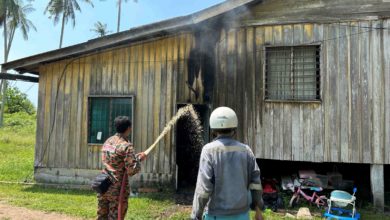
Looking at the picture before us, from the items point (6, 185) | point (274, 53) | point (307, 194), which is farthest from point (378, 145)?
point (6, 185)

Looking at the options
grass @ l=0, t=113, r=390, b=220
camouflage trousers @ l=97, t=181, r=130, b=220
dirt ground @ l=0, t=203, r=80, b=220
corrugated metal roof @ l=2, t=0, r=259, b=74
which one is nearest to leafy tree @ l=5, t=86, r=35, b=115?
grass @ l=0, t=113, r=390, b=220

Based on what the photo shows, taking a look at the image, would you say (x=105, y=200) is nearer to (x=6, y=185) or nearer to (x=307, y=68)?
(x=307, y=68)

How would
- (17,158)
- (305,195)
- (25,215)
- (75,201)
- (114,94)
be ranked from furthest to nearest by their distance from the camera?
1. (17,158)
2. (114,94)
3. (75,201)
4. (305,195)
5. (25,215)

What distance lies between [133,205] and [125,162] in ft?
10.9

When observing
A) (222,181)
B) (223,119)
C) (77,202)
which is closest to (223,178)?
(222,181)

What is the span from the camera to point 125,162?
4320 mm

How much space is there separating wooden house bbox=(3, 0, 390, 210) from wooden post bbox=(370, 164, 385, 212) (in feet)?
0.07

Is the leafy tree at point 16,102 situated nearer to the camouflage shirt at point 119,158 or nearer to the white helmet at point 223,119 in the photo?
the camouflage shirt at point 119,158

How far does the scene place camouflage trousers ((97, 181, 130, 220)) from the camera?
4.40m

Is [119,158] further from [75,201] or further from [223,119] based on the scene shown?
[75,201]

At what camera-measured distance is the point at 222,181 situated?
9.61 ft

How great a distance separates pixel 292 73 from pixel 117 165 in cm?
495

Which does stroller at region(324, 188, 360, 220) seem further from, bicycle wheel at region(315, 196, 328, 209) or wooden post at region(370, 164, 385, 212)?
wooden post at region(370, 164, 385, 212)

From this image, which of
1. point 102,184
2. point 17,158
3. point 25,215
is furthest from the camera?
point 17,158
